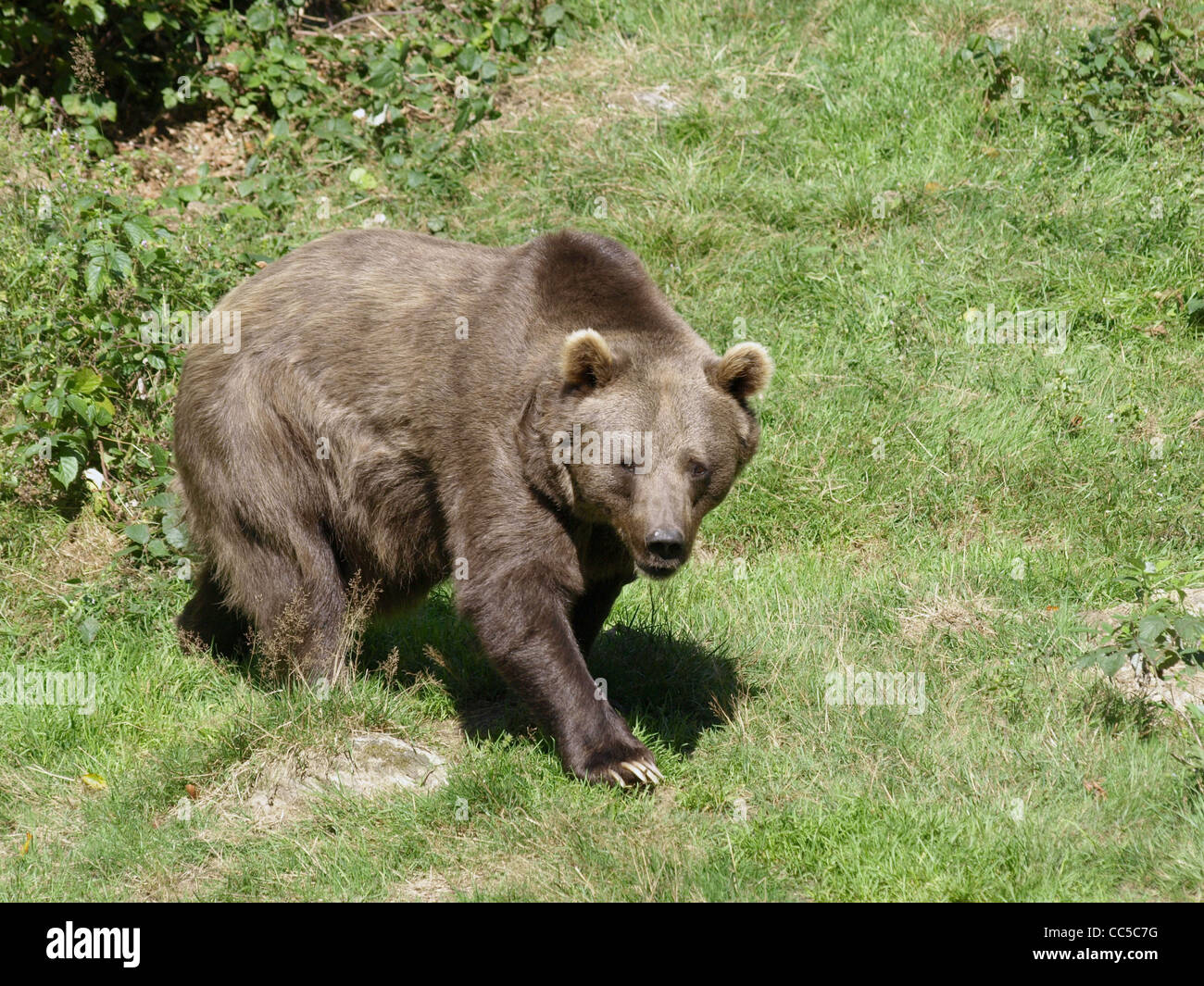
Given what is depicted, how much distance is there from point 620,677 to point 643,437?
1495 millimetres

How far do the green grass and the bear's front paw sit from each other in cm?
10

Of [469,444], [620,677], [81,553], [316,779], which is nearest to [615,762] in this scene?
[620,677]

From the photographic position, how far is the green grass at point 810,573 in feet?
16.3

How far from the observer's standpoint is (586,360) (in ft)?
17.8

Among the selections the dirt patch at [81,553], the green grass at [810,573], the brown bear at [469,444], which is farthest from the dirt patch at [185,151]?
the brown bear at [469,444]

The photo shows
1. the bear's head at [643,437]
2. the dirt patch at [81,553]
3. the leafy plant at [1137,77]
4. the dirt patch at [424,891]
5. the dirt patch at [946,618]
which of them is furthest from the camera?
the leafy plant at [1137,77]

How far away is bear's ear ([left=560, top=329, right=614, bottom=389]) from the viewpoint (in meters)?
5.36

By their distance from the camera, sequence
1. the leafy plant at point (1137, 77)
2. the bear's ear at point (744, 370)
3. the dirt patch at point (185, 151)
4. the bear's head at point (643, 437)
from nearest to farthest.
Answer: the bear's head at point (643, 437)
the bear's ear at point (744, 370)
the leafy plant at point (1137, 77)
the dirt patch at point (185, 151)

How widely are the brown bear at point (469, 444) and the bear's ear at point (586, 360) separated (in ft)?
0.04

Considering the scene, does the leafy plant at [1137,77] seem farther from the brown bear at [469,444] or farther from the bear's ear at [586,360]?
the bear's ear at [586,360]

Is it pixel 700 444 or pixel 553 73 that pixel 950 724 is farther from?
pixel 553 73

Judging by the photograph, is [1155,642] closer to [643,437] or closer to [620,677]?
[643,437]

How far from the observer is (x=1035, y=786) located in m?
5.05

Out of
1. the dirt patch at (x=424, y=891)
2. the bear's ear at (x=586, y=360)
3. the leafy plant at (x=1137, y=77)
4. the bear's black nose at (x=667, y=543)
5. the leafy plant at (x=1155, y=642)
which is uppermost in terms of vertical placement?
the leafy plant at (x=1137, y=77)
